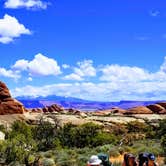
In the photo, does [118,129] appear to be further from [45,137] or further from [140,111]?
[140,111]

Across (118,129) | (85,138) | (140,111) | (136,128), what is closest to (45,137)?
(85,138)

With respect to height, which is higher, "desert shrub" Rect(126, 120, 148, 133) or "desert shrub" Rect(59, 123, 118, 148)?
"desert shrub" Rect(126, 120, 148, 133)

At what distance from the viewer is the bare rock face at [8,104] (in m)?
81.0

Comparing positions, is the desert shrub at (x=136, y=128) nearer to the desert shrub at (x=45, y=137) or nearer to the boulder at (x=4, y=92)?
the desert shrub at (x=45, y=137)

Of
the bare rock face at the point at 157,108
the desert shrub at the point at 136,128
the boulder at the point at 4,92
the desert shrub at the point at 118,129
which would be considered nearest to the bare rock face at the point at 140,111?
the bare rock face at the point at 157,108

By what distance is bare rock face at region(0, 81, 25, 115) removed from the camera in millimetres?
81000

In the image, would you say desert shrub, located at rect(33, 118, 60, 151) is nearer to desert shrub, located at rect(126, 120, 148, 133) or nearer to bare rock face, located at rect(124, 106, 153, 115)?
desert shrub, located at rect(126, 120, 148, 133)

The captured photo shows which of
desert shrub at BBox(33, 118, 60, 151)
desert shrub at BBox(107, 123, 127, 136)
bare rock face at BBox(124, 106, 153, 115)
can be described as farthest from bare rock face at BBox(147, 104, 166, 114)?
desert shrub at BBox(33, 118, 60, 151)

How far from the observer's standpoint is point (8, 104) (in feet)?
270

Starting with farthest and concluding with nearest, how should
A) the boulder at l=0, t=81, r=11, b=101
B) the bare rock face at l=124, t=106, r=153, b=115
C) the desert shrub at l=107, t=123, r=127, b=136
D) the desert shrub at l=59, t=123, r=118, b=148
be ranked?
the bare rock face at l=124, t=106, r=153, b=115
the boulder at l=0, t=81, r=11, b=101
the desert shrub at l=107, t=123, r=127, b=136
the desert shrub at l=59, t=123, r=118, b=148

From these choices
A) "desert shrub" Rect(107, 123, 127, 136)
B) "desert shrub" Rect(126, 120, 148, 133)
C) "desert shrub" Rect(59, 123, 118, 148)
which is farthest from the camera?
"desert shrub" Rect(126, 120, 148, 133)

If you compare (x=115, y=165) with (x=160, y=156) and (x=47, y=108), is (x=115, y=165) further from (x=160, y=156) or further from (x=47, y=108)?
(x=47, y=108)

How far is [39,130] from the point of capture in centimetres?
5406

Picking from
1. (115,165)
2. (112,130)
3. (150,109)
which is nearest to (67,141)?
(112,130)
